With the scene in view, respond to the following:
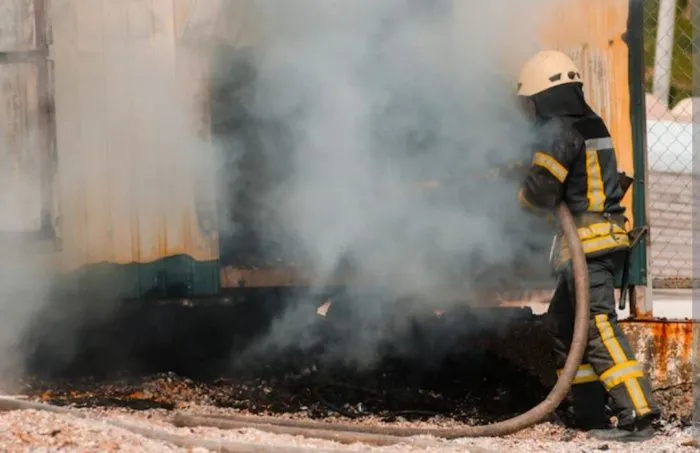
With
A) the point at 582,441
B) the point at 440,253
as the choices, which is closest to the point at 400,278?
the point at 440,253

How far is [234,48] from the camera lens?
5.72 m

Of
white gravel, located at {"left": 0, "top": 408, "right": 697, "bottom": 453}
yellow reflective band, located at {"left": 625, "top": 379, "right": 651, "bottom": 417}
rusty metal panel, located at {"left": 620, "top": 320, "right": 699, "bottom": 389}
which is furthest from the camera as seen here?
rusty metal panel, located at {"left": 620, "top": 320, "right": 699, "bottom": 389}

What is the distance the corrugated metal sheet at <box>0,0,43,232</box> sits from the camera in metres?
5.90

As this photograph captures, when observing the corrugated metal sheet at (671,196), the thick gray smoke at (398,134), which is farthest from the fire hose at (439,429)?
the corrugated metal sheet at (671,196)

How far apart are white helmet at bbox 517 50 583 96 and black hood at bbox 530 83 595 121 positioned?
26 mm

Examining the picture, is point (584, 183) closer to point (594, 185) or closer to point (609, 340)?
point (594, 185)

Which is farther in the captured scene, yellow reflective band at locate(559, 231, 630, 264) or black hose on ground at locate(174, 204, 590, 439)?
yellow reflective band at locate(559, 231, 630, 264)

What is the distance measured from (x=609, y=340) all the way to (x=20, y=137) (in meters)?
3.51

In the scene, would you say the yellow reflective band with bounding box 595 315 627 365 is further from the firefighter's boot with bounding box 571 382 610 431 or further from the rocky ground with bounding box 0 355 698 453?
the rocky ground with bounding box 0 355 698 453

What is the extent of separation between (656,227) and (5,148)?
4979 millimetres

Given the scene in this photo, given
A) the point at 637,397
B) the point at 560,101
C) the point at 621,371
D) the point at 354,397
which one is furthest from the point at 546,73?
the point at 354,397

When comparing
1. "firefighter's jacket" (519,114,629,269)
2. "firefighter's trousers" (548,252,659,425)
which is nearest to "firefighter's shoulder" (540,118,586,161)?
"firefighter's jacket" (519,114,629,269)

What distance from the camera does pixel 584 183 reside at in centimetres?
513

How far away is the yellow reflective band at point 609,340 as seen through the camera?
4.97 m
